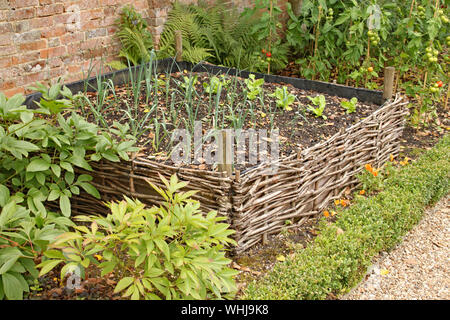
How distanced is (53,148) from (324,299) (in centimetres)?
217

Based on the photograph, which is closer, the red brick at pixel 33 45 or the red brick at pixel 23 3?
the red brick at pixel 23 3

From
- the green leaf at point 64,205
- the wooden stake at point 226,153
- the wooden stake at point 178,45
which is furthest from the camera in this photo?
the wooden stake at point 178,45

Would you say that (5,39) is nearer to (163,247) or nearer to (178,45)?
(178,45)

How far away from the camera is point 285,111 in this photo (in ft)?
15.7

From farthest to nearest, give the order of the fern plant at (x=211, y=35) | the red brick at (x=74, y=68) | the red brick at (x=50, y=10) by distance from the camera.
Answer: the fern plant at (x=211, y=35) → the red brick at (x=74, y=68) → the red brick at (x=50, y=10)

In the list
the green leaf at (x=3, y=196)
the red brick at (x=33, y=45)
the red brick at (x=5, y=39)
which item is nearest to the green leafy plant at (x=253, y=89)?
the red brick at (x=33, y=45)

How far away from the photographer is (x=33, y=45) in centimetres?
502

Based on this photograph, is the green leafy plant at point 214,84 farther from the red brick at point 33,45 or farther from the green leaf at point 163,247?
the green leaf at point 163,247

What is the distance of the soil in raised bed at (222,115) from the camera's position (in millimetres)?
4145

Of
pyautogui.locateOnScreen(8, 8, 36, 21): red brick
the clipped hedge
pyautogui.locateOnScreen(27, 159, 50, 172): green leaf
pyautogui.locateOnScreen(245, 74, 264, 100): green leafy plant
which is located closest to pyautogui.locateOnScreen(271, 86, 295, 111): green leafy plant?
pyautogui.locateOnScreen(245, 74, 264, 100): green leafy plant

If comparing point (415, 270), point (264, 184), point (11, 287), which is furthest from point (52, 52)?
point (415, 270)
